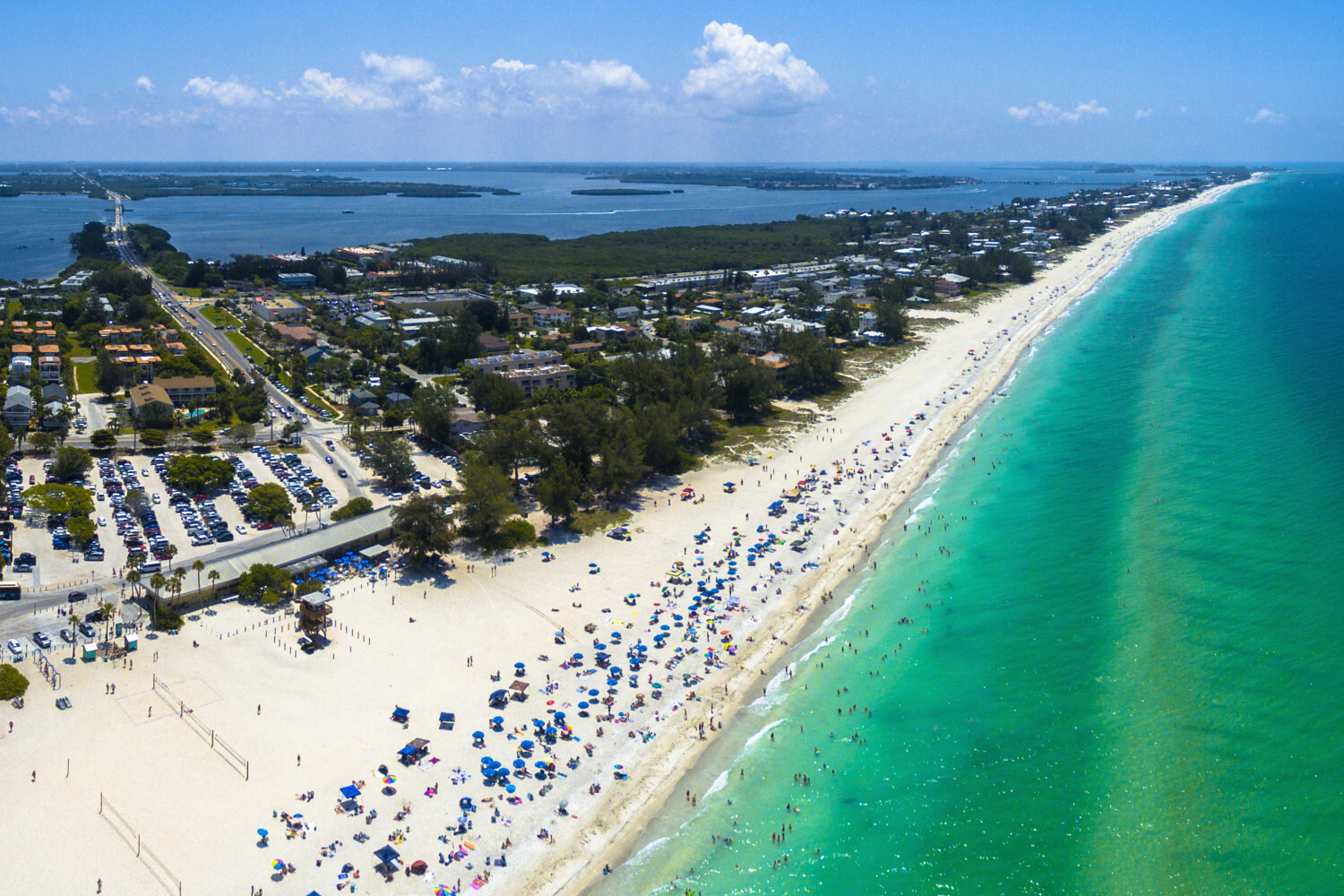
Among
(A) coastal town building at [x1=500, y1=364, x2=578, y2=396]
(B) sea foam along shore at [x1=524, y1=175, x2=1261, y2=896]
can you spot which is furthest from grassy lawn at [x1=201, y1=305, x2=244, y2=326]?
(B) sea foam along shore at [x1=524, y1=175, x2=1261, y2=896]

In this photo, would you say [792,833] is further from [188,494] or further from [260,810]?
[188,494]

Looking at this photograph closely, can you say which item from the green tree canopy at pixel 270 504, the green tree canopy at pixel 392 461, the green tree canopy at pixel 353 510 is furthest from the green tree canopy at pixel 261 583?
the green tree canopy at pixel 392 461

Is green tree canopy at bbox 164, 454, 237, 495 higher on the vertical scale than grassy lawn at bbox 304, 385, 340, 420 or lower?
lower

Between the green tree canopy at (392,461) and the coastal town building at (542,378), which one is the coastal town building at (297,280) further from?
the green tree canopy at (392,461)

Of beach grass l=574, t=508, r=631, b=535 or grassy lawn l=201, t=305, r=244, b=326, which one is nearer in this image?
beach grass l=574, t=508, r=631, b=535

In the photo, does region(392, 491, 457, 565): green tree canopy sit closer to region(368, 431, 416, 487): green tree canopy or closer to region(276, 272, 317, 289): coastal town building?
region(368, 431, 416, 487): green tree canopy

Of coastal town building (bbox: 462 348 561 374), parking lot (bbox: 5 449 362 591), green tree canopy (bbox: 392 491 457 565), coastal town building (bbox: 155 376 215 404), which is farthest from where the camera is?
coastal town building (bbox: 462 348 561 374)

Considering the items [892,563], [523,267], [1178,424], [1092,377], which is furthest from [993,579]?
[523,267]
